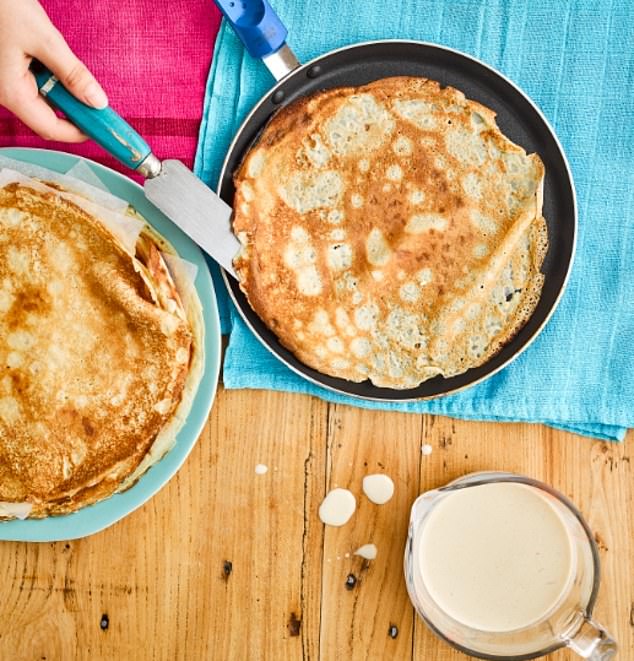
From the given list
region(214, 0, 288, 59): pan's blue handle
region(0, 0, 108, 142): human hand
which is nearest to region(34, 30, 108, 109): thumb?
region(0, 0, 108, 142): human hand

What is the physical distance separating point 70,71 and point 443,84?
62 cm

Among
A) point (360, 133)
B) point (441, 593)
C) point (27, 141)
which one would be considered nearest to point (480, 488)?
point (441, 593)

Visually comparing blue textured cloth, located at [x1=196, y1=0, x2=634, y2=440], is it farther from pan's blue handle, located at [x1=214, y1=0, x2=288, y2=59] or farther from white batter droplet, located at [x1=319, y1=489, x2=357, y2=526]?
white batter droplet, located at [x1=319, y1=489, x2=357, y2=526]

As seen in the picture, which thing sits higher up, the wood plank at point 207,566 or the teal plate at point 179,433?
the teal plate at point 179,433

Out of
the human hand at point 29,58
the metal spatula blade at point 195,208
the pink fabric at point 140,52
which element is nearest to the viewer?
the human hand at point 29,58

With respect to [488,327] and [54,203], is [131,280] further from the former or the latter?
[488,327]

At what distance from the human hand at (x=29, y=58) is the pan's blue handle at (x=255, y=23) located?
28cm

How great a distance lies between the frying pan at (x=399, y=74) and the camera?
1287mm

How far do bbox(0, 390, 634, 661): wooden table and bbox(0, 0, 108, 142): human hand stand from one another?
58cm

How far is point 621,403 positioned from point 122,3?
44.9 inches

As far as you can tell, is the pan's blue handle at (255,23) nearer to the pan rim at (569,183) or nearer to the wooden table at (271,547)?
the pan rim at (569,183)

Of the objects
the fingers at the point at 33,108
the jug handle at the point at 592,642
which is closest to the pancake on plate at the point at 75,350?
the fingers at the point at 33,108

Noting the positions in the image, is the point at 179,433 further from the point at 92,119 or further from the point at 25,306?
the point at 92,119

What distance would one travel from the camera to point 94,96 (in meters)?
1.15
